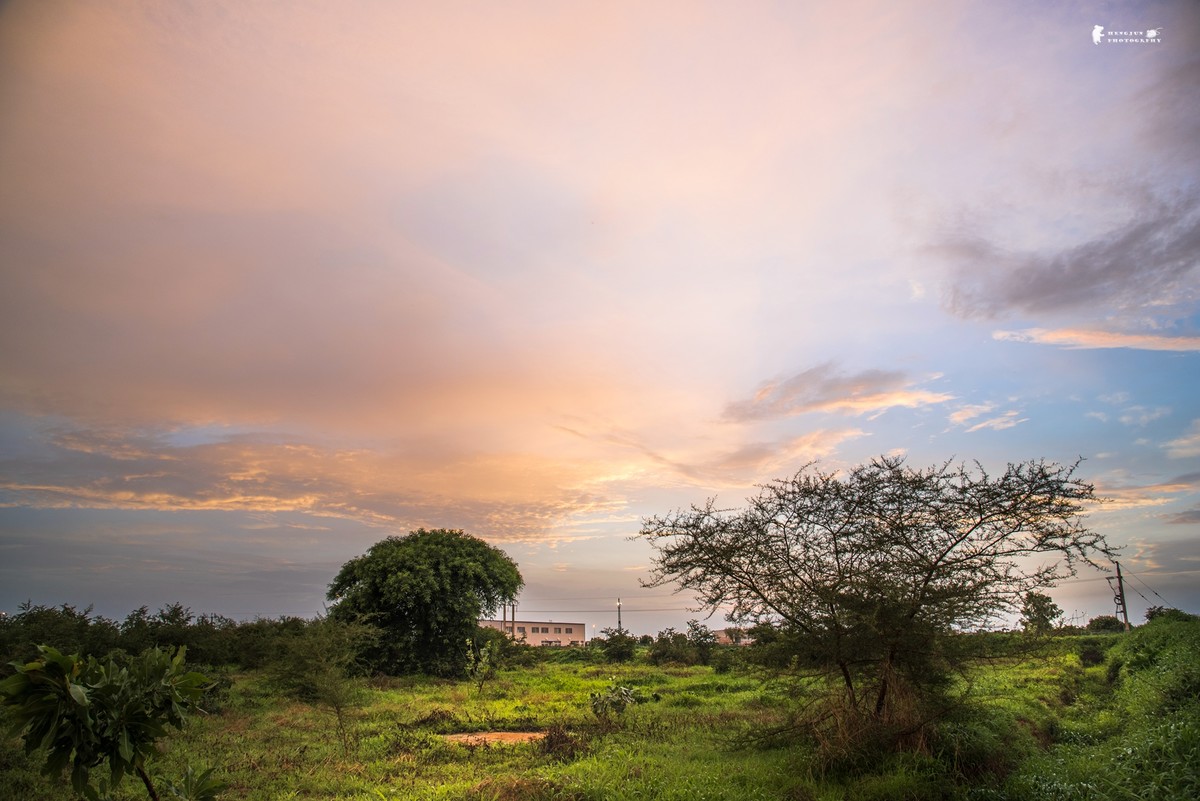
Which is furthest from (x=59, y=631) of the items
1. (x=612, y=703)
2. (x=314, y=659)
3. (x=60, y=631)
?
(x=612, y=703)

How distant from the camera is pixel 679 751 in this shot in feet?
41.8

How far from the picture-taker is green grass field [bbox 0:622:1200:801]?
31.5ft

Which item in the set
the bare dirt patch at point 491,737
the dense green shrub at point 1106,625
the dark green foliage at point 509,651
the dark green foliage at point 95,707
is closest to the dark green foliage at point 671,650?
the dark green foliage at point 509,651

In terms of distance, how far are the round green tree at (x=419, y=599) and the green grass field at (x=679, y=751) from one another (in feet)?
34.2

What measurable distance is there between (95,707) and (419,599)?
30144 millimetres

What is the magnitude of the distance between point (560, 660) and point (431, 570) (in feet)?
38.5

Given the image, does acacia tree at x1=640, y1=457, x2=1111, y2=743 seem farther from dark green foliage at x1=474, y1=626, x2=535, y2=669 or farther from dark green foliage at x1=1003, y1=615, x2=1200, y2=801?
dark green foliage at x1=474, y1=626, x2=535, y2=669

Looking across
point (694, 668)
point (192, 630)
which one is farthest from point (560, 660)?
point (192, 630)

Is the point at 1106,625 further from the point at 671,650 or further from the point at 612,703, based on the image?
the point at 612,703

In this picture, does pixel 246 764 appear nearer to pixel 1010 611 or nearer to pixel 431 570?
pixel 1010 611

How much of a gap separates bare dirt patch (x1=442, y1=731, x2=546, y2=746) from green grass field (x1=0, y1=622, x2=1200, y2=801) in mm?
Result: 330

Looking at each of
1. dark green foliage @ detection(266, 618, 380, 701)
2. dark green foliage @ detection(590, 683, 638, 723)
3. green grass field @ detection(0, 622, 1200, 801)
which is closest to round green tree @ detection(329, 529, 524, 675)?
dark green foliage @ detection(266, 618, 380, 701)

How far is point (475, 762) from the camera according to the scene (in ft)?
41.8

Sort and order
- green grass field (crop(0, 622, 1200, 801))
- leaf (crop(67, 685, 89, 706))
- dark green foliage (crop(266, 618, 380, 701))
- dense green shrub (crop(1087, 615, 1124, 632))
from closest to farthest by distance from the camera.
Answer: leaf (crop(67, 685, 89, 706)), green grass field (crop(0, 622, 1200, 801)), dark green foliage (crop(266, 618, 380, 701)), dense green shrub (crop(1087, 615, 1124, 632))
